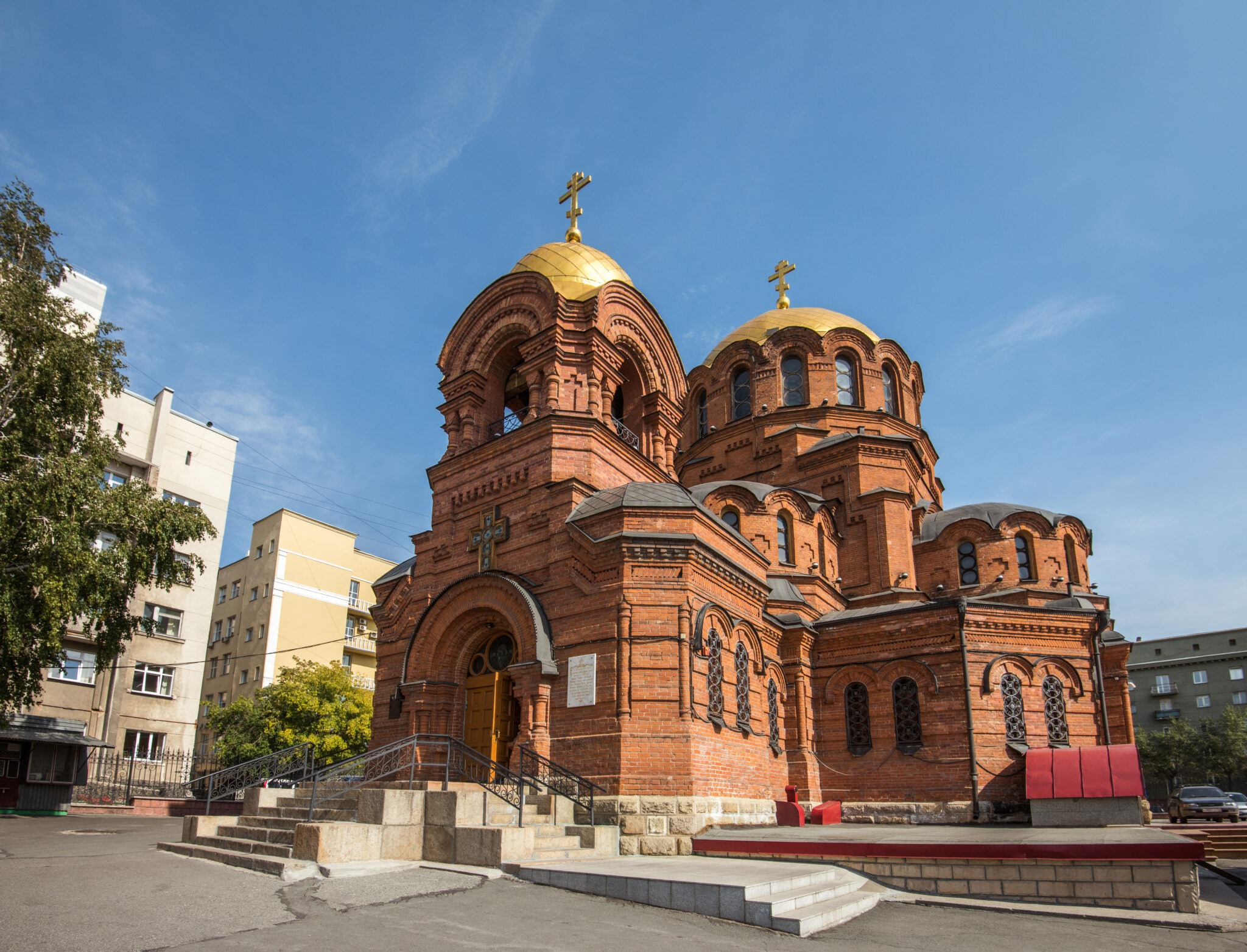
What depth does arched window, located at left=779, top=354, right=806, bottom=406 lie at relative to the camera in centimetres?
2445

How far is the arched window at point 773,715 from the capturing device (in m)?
15.6

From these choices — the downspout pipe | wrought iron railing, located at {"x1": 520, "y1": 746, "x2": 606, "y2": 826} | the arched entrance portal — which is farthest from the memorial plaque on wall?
the downspout pipe

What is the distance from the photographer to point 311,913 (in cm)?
656

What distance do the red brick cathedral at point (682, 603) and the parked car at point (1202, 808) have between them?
5.93 meters

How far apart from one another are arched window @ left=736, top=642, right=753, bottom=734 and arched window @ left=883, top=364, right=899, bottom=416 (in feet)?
41.3

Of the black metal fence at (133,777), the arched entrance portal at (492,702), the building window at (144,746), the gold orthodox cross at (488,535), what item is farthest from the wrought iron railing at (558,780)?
the building window at (144,746)

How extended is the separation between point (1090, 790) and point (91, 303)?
28.6m

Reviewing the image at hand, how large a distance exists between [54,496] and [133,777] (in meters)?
14.1

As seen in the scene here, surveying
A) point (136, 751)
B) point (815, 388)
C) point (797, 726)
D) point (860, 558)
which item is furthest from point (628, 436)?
point (136, 751)

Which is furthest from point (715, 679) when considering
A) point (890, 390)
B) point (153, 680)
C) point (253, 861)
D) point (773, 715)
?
point (153, 680)

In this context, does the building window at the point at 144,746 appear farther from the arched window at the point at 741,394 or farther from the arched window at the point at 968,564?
the arched window at the point at 968,564

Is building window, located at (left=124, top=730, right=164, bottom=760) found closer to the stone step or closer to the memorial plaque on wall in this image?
the stone step

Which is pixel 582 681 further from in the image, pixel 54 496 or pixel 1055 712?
pixel 1055 712

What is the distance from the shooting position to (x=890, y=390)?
25.2 m
